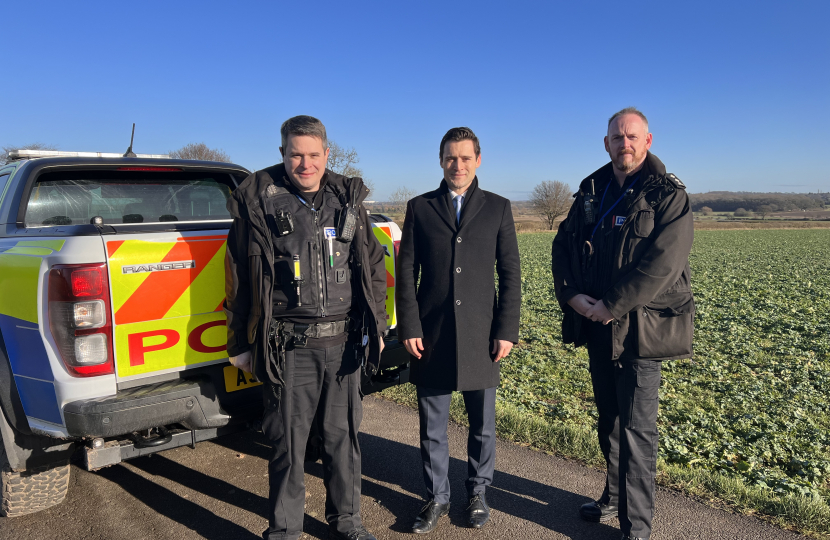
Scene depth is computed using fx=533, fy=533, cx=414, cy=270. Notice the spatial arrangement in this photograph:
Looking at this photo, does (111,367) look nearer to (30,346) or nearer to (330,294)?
(30,346)

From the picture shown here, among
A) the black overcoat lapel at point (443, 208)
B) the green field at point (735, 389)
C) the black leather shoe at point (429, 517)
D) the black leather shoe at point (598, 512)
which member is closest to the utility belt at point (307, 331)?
the black overcoat lapel at point (443, 208)

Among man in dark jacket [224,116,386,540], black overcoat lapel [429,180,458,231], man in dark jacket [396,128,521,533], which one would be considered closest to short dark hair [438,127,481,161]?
man in dark jacket [396,128,521,533]

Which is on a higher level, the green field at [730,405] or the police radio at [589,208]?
the police radio at [589,208]

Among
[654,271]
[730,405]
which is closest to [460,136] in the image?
[654,271]

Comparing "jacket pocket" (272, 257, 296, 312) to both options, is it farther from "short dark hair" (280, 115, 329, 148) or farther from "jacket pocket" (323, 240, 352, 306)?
"short dark hair" (280, 115, 329, 148)

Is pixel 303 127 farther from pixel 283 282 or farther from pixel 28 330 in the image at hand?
pixel 28 330

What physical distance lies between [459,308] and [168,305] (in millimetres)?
1570

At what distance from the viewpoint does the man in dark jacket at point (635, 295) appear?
2818 millimetres

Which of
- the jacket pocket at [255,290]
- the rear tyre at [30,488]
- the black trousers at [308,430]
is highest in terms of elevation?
the jacket pocket at [255,290]

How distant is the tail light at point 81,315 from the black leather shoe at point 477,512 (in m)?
2.11

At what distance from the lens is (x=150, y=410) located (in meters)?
2.60

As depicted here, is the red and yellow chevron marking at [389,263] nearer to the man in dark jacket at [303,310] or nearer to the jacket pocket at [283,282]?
the man in dark jacket at [303,310]

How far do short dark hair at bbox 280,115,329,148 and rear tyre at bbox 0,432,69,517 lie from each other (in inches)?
87.1

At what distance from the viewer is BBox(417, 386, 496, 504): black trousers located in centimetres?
312
